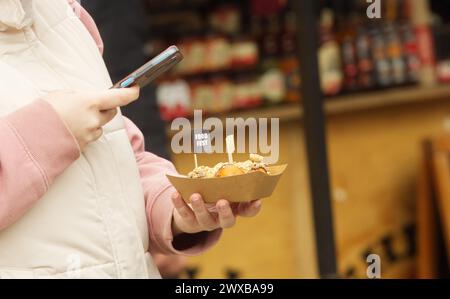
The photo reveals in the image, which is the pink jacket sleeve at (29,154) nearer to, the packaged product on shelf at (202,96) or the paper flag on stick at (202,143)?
the paper flag on stick at (202,143)

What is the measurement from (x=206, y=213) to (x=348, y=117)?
2.42 m

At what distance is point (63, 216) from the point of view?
1.16m

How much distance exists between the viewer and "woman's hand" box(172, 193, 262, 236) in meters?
1.19

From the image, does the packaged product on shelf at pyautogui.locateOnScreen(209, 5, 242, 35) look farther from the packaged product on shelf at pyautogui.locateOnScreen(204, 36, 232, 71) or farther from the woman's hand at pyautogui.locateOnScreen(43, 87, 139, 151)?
the woman's hand at pyautogui.locateOnScreen(43, 87, 139, 151)

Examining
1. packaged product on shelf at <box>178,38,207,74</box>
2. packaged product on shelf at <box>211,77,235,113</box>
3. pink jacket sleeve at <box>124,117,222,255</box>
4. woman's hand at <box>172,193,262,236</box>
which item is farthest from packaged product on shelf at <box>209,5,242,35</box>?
woman's hand at <box>172,193,262,236</box>

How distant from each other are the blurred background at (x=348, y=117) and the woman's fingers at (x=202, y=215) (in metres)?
1.31

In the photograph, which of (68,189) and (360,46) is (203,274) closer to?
(360,46)

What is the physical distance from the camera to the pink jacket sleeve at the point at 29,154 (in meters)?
1.10

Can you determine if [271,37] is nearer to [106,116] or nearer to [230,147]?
[230,147]

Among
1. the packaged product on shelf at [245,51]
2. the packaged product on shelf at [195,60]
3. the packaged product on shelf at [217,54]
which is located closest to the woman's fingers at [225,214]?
the packaged product on shelf at [195,60]

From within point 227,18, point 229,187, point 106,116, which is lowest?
point 229,187

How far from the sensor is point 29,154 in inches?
43.5

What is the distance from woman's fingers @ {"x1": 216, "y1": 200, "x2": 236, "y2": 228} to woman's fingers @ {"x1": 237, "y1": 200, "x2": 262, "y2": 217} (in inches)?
0.6

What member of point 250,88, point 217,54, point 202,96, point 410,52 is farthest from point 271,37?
point 202,96
